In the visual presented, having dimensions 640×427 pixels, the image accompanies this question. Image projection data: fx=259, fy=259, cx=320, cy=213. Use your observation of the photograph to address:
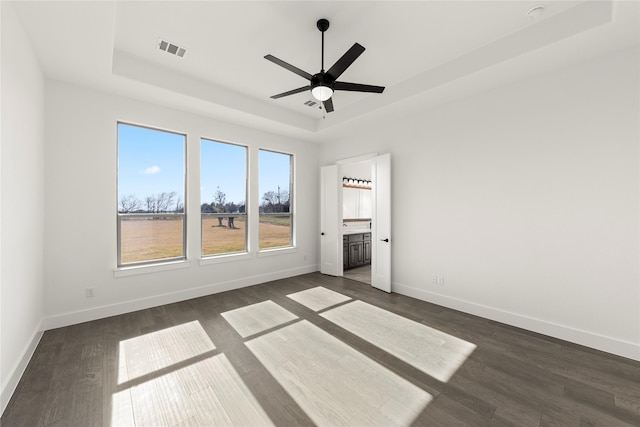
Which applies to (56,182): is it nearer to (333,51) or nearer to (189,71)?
(189,71)

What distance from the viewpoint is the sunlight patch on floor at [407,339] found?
238 centimetres

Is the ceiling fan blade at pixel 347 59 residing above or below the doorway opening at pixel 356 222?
above

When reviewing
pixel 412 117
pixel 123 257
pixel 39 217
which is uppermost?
pixel 412 117

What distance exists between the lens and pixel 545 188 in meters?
2.96

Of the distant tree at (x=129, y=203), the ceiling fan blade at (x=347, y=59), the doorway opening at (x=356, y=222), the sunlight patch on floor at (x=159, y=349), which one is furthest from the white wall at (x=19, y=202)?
the doorway opening at (x=356, y=222)

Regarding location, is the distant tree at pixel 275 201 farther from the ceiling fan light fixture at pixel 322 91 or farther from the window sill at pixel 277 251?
the ceiling fan light fixture at pixel 322 91

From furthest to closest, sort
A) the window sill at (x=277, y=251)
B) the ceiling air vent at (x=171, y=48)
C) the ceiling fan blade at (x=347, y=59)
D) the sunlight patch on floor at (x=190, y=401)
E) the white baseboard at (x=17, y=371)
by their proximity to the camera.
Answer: the window sill at (x=277, y=251) → the ceiling air vent at (x=171, y=48) → the ceiling fan blade at (x=347, y=59) → the white baseboard at (x=17, y=371) → the sunlight patch on floor at (x=190, y=401)

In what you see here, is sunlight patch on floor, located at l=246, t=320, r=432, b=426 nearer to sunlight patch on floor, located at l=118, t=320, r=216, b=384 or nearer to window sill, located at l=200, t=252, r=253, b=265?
sunlight patch on floor, located at l=118, t=320, r=216, b=384

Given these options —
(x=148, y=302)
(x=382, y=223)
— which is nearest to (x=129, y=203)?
(x=148, y=302)

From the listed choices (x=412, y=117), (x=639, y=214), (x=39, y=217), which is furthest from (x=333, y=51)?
(x=39, y=217)

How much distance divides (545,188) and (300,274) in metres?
4.30

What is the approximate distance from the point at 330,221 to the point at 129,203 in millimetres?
3525

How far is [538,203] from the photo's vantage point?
3.01 metres

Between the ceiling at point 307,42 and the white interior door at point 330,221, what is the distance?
6.99 feet
